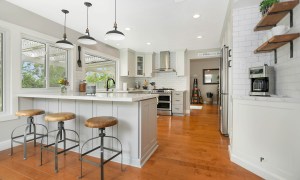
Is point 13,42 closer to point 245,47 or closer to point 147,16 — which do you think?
point 147,16

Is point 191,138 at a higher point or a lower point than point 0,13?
lower

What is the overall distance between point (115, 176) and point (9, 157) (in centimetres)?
173

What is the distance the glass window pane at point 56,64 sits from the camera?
326cm

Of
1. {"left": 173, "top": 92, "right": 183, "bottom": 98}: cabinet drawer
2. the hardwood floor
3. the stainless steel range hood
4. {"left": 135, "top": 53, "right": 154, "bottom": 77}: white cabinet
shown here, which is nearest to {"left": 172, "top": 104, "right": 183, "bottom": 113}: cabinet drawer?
{"left": 173, "top": 92, "right": 183, "bottom": 98}: cabinet drawer

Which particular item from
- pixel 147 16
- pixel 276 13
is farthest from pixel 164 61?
pixel 276 13

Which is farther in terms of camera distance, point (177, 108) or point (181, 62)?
point (181, 62)

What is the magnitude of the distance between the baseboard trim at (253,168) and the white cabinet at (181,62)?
149 inches

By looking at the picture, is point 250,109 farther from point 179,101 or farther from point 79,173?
point 179,101

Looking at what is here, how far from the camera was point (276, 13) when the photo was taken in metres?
1.65

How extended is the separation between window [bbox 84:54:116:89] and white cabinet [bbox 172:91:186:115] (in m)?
2.35

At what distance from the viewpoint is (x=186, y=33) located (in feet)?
12.7

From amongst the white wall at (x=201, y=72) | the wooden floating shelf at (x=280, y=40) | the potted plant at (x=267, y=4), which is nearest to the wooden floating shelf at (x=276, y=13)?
the potted plant at (x=267, y=4)

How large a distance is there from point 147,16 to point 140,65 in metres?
3.18

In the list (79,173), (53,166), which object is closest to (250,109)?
(79,173)
